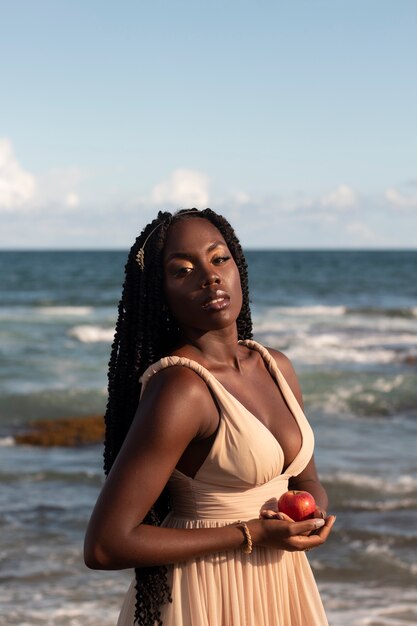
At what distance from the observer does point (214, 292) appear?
2711 millimetres

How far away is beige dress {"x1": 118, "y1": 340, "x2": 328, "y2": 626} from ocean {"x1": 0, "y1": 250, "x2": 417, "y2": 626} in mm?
4243

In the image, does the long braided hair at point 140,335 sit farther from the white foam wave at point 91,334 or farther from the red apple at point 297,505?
the white foam wave at point 91,334

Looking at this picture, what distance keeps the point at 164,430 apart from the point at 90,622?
4759 mm

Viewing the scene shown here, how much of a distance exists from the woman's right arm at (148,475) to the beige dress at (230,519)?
69 mm

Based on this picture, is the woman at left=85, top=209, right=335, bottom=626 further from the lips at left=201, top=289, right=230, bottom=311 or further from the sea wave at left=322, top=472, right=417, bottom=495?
the sea wave at left=322, top=472, right=417, bottom=495

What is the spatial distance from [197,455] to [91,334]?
2790cm

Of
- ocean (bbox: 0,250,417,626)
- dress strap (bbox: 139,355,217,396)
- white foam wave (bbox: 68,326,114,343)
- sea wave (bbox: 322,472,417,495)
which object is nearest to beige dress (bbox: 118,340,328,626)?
dress strap (bbox: 139,355,217,396)

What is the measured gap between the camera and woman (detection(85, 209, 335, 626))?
252 centimetres

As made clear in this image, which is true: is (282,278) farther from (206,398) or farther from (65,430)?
(206,398)

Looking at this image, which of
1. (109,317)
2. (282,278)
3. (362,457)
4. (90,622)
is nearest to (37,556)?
(90,622)

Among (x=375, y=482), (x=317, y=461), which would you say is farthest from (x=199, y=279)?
(x=317, y=461)

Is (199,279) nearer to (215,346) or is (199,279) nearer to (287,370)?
(215,346)

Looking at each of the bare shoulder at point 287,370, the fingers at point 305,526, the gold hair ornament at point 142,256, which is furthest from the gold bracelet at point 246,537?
the gold hair ornament at point 142,256

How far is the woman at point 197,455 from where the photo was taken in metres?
2.52
